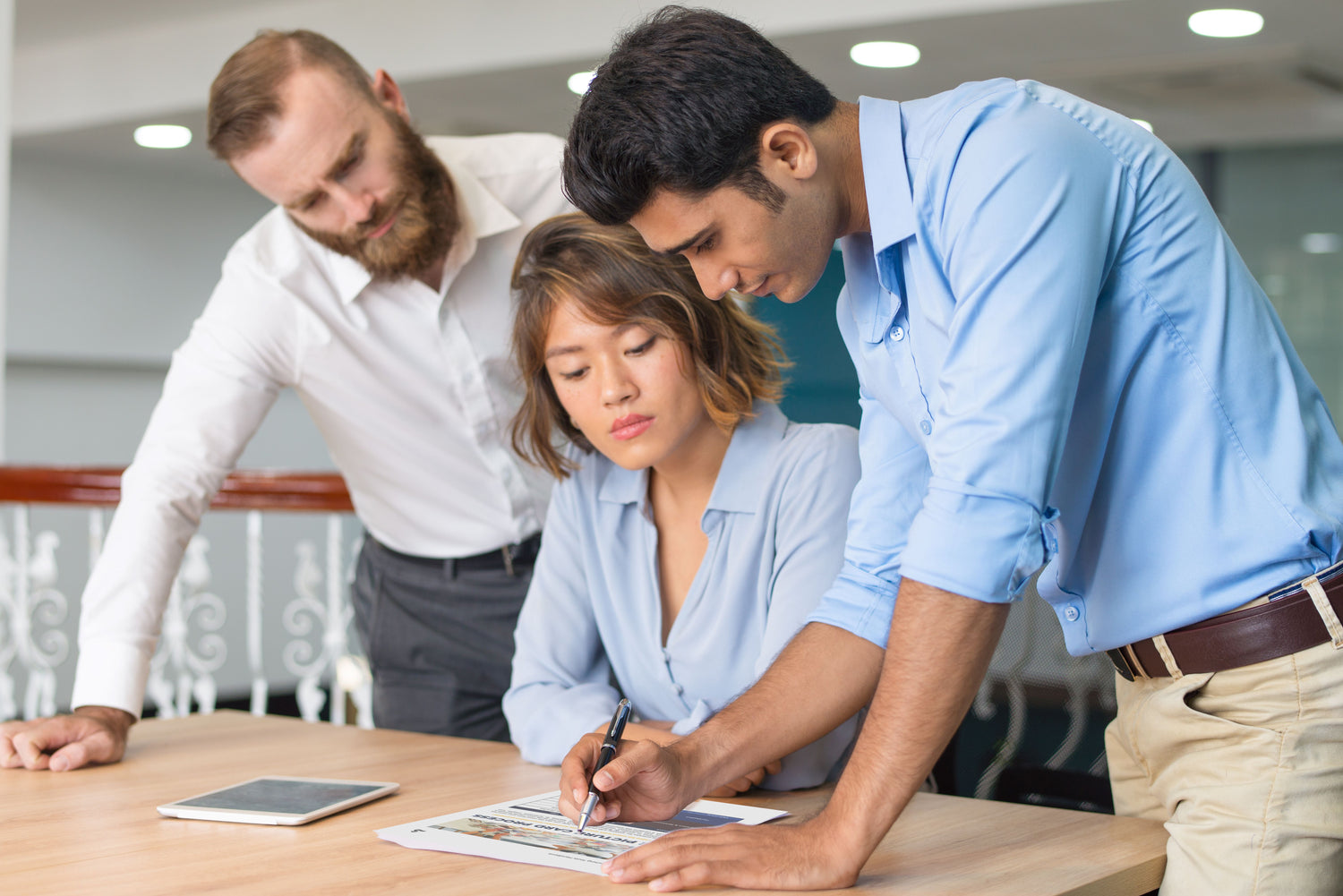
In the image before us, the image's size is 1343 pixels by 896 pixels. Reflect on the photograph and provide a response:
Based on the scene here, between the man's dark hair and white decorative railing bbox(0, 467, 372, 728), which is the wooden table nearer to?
the man's dark hair

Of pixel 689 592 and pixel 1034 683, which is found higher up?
pixel 689 592

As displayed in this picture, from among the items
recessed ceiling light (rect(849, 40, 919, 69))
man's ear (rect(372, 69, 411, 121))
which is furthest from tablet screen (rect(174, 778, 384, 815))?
recessed ceiling light (rect(849, 40, 919, 69))

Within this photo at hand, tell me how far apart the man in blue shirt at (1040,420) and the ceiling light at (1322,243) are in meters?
6.30

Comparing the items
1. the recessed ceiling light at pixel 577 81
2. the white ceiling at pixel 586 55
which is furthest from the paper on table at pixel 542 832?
the recessed ceiling light at pixel 577 81

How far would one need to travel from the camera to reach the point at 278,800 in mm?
1455

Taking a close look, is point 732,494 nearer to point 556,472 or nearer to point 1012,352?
point 556,472

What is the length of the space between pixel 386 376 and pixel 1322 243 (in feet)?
19.8

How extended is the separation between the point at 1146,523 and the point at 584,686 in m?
0.79

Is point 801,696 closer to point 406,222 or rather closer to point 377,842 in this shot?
point 377,842

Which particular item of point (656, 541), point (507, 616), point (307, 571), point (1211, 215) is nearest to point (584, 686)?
point (656, 541)

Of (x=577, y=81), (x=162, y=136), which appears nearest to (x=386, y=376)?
(x=577, y=81)

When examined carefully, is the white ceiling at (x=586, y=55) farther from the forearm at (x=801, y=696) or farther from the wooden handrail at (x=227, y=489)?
the forearm at (x=801, y=696)

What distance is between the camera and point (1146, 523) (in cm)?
123

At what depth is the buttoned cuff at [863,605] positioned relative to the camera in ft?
4.67
